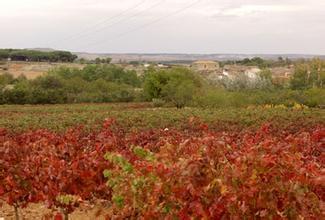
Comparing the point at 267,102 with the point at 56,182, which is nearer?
the point at 56,182

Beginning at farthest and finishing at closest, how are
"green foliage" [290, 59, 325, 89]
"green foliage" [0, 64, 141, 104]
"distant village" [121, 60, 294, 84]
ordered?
"green foliage" [290, 59, 325, 89] < "distant village" [121, 60, 294, 84] < "green foliage" [0, 64, 141, 104]

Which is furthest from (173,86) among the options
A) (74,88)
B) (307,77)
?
(307,77)

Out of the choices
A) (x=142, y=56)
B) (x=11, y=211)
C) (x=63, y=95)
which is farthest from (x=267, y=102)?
(x=142, y=56)

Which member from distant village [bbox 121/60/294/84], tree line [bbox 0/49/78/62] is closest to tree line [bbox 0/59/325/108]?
distant village [bbox 121/60/294/84]

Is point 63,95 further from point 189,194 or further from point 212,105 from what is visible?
point 189,194

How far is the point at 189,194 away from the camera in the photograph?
3.18 metres

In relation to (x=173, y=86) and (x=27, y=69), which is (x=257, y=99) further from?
(x=27, y=69)

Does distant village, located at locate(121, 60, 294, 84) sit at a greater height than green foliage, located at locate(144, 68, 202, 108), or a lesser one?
lesser

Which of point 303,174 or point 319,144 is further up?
point 303,174

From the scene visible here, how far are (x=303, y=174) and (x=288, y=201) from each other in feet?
0.73

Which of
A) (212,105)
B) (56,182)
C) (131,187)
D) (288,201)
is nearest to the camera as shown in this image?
(288,201)

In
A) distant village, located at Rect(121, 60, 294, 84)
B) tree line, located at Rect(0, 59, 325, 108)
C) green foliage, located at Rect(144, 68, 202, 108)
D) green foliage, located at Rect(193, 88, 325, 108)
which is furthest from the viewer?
distant village, located at Rect(121, 60, 294, 84)

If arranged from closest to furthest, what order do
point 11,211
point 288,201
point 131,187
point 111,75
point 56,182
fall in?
point 288,201 → point 131,187 → point 56,182 → point 11,211 → point 111,75

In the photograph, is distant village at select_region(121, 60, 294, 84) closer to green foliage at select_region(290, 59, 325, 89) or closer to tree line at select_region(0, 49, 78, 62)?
green foliage at select_region(290, 59, 325, 89)
